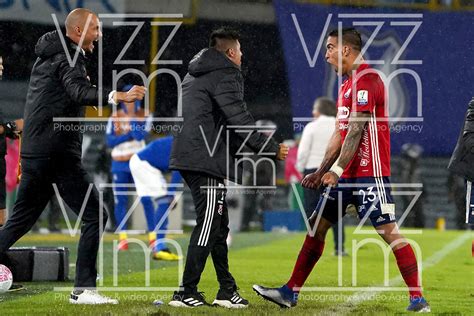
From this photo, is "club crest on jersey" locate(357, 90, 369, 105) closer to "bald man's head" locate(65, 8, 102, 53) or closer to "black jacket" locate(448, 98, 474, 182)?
"black jacket" locate(448, 98, 474, 182)

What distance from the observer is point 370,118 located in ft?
25.1

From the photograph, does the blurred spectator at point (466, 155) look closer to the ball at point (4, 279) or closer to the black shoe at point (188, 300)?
the black shoe at point (188, 300)

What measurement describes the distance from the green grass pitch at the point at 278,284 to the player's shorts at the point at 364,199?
0.69 meters

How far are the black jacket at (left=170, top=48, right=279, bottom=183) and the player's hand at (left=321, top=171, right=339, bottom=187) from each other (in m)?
0.41

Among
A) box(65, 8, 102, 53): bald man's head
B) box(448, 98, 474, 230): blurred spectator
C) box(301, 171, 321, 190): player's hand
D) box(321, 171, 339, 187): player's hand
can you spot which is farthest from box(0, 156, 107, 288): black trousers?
box(448, 98, 474, 230): blurred spectator

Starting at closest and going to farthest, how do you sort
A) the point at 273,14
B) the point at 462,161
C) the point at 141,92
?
the point at 141,92, the point at 462,161, the point at 273,14

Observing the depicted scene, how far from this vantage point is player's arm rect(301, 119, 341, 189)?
7832mm

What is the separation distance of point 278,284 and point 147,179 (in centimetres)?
403

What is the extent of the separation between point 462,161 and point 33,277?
13.8 ft

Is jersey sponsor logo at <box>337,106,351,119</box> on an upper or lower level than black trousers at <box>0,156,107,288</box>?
upper

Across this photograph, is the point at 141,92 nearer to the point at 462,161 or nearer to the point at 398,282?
the point at 462,161

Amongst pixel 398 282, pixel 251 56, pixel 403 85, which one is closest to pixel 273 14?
pixel 251 56

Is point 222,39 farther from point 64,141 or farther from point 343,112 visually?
point 64,141

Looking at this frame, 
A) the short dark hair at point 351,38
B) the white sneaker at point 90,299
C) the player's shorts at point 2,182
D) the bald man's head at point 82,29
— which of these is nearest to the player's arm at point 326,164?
the short dark hair at point 351,38
